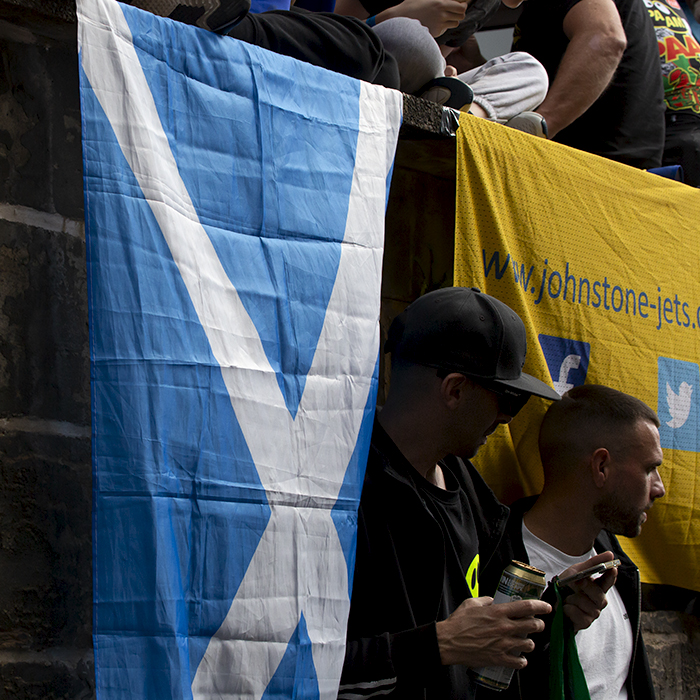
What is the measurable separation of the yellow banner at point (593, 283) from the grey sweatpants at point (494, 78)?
179mm

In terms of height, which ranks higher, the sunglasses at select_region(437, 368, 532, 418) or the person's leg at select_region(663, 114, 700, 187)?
the person's leg at select_region(663, 114, 700, 187)

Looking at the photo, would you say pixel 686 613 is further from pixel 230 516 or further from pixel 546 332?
pixel 230 516

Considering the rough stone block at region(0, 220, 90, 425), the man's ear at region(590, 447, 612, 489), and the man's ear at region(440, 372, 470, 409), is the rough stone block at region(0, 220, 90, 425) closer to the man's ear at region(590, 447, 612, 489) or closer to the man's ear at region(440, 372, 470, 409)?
the man's ear at region(440, 372, 470, 409)

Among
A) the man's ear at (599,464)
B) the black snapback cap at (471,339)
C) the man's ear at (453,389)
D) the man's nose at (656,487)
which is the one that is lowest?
the man's nose at (656,487)

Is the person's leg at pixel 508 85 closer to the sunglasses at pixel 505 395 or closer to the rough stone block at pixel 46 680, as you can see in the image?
the sunglasses at pixel 505 395

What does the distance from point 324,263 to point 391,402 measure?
1.38ft

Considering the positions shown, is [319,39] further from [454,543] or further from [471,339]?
[454,543]

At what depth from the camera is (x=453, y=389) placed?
6.62ft

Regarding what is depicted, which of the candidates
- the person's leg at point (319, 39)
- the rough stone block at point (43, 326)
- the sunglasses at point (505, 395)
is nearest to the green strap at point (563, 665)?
the sunglasses at point (505, 395)

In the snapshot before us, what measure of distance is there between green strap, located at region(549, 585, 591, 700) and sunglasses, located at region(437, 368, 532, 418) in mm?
441

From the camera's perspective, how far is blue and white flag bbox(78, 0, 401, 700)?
5.07ft

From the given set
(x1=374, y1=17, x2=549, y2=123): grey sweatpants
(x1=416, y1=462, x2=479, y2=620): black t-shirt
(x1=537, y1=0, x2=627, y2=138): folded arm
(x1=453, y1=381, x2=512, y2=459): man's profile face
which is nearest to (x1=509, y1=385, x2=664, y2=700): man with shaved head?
(x1=416, y1=462, x2=479, y2=620): black t-shirt

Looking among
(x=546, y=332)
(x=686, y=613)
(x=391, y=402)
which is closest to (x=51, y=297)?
(x=391, y=402)

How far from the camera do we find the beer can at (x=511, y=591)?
1.75 m
